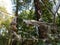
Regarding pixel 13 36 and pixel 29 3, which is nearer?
pixel 13 36

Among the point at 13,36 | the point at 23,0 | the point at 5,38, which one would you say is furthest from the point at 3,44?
the point at 23,0

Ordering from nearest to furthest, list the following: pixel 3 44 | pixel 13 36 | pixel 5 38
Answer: pixel 13 36
pixel 5 38
pixel 3 44

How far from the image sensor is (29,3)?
4.76 m

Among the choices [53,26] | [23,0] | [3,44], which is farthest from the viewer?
[23,0]

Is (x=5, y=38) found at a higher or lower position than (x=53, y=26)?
lower

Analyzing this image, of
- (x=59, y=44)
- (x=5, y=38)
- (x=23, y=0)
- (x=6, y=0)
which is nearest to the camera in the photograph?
(x=59, y=44)

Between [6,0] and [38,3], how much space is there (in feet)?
5.86

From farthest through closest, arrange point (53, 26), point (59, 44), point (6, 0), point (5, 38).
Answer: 1. point (6, 0)
2. point (5, 38)
3. point (53, 26)
4. point (59, 44)

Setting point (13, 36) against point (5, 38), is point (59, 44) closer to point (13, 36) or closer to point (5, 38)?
point (13, 36)

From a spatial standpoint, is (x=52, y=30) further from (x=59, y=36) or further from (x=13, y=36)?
(x=13, y=36)

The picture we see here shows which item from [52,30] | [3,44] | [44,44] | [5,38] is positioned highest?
[52,30]

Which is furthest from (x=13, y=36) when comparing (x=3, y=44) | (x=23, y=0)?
(x=23, y=0)

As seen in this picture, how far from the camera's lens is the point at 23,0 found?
4.35 metres

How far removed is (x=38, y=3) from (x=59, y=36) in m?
1.45
